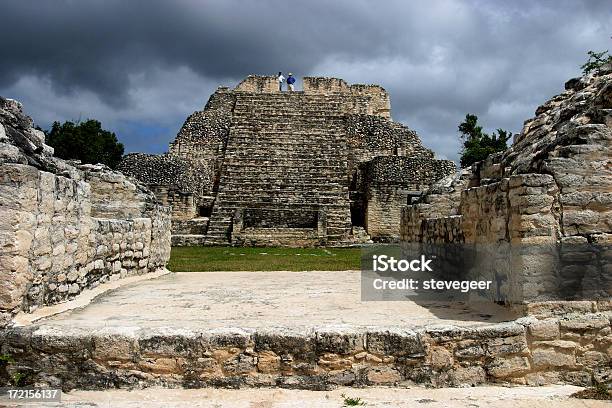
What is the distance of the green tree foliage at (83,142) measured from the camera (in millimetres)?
39781

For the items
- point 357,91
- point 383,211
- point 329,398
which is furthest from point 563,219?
point 357,91

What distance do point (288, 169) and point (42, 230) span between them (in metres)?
20.3

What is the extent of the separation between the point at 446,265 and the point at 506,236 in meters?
2.35

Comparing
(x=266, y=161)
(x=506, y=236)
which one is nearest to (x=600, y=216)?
(x=506, y=236)

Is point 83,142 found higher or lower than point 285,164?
higher

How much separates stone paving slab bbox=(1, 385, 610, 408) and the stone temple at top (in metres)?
15.8

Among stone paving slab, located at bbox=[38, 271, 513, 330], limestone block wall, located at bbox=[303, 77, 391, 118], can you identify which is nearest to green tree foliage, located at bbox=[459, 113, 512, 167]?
limestone block wall, located at bbox=[303, 77, 391, 118]

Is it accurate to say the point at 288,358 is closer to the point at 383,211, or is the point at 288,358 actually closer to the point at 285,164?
the point at 383,211

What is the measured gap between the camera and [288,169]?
971 inches

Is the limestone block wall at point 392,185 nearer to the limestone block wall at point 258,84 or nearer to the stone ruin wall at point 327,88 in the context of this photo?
the stone ruin wall at point 327,88

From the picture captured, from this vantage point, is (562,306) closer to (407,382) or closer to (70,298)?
(407,382)

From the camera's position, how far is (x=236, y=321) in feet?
14.2

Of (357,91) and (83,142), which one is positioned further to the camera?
(83,142)

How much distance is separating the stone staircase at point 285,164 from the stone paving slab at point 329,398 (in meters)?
15.9
